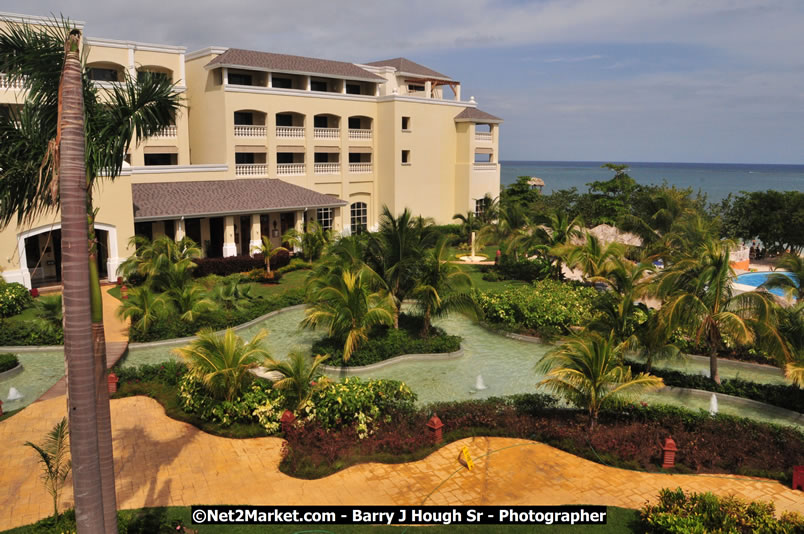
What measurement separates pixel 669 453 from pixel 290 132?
30177 millimetres

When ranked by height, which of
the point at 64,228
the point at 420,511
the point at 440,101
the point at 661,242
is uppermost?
the point at 440,101

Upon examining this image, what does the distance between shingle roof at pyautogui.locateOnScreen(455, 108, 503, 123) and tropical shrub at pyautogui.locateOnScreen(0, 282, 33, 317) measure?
29612 millimetres

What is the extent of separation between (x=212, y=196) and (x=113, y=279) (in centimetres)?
685

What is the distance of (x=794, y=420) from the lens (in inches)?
576

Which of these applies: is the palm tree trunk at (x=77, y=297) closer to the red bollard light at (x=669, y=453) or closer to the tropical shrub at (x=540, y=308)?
the red bollard light at (x=669, y=453)

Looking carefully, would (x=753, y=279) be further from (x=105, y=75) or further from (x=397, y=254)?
(x=105, y=75)

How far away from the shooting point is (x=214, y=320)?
2158 centimetres

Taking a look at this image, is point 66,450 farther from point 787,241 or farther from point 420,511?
point 787,241

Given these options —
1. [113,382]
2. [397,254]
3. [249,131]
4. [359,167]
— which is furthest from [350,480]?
[359,167]

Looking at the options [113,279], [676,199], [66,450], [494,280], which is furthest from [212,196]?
[676,199]

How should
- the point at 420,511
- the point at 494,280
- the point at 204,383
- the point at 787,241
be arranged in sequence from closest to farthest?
the point at 420,511
the point at 204,383
the point at 494,280
the point at 787,241

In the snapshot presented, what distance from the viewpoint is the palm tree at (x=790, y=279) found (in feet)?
59.8

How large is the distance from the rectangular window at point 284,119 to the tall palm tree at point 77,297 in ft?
108

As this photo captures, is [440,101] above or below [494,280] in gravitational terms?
above
